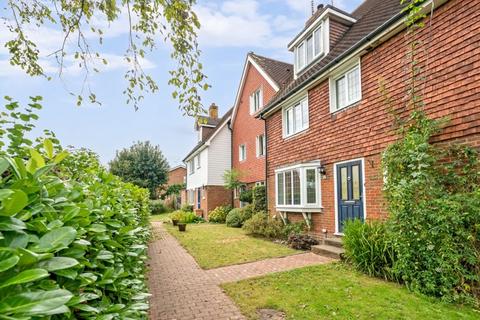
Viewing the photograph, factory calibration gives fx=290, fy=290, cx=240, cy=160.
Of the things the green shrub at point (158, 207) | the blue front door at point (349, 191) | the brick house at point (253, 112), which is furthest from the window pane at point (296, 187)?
the green shrub at point (158, 207)

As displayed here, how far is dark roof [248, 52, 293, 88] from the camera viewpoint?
621 inches

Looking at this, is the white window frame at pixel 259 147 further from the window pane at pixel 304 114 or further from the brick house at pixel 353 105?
the window pane at pixel 304 114

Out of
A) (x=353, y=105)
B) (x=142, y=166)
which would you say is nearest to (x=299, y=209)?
(x=353, y=105)

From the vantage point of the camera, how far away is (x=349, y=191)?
28.3 ft

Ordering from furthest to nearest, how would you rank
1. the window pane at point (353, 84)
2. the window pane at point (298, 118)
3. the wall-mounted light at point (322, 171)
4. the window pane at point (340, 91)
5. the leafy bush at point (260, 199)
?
the leafy bush at point (260, 199) < the window pane at point (298, 118) < the wall-mounted light at point (322, 171) < the window pane at point (340, 91) < the window pane at point (353, 84)

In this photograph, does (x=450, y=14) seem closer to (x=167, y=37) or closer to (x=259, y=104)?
(x=167, y=37)

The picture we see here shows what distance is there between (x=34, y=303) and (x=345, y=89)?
31.2 ft

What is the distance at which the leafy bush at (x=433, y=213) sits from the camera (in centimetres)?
484

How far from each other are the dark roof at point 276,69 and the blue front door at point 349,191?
7.67 metres

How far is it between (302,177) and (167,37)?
751cm

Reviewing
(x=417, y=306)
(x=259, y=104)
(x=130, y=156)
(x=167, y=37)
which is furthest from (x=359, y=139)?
(x=130, y=156)

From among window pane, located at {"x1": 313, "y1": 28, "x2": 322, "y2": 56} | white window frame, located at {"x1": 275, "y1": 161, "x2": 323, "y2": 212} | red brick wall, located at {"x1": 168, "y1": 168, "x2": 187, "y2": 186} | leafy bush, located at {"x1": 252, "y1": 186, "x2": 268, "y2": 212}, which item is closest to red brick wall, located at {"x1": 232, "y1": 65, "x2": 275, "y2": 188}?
leafy bush, located at {"x1": 252, "y1": 186, "x2": 268, "y2": 212}

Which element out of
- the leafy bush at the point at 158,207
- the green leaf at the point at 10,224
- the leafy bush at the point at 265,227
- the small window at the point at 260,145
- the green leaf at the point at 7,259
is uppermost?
the small window at the point at 260,145

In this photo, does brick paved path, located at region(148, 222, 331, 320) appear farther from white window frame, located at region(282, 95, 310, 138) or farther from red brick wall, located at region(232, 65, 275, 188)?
red brick wall, located at region(232, 65, 275, 188)
